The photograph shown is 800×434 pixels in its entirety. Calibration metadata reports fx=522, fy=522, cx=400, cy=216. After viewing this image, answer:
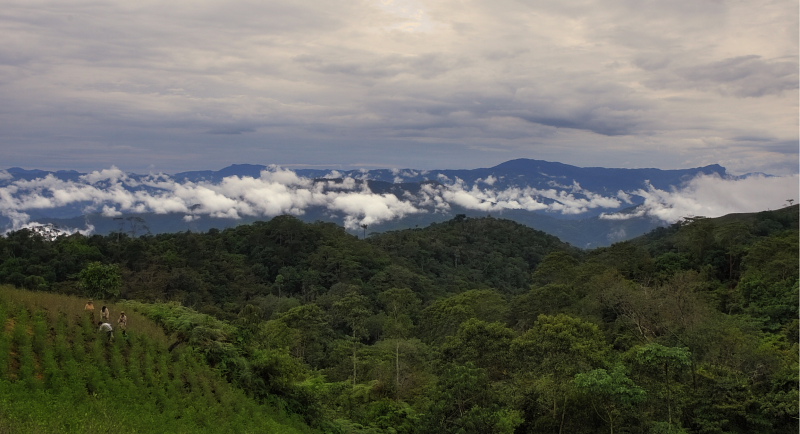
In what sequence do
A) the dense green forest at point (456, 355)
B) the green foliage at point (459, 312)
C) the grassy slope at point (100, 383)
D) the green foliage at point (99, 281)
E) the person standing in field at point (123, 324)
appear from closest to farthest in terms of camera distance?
the grassy slope at point (100, 383)
the dense green forest at point (456, 355)
the person standing in field at point (123, 324)
the green foliage at point (99, 281)
the green foliage at point (459, 312)

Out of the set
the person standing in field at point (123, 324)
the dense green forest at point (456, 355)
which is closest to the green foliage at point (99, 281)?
the dense green forest at point (456, 355)

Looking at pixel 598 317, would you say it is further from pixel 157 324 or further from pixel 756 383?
pixel 157 324

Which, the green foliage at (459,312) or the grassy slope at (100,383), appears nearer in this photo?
the grassy slope at (100,383)

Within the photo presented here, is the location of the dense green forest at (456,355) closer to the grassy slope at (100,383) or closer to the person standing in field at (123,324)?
the grassy slope at (100,383)

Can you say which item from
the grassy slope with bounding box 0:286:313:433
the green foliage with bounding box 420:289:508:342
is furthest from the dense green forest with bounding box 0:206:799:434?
the green foliage with bounding box 420:289:508:342

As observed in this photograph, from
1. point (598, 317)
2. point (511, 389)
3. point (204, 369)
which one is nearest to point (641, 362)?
point (511, 389)
